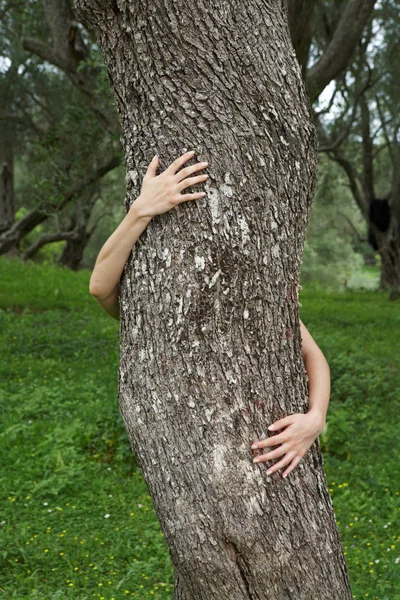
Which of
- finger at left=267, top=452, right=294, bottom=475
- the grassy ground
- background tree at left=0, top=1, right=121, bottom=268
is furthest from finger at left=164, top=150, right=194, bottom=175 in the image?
background tree at left=0, top=1, right=121, bottom=268

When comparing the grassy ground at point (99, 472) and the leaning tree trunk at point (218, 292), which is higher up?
the leaning tree trunk at point (218, 292)

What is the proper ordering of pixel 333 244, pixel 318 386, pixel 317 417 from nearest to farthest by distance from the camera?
1. pixel 317 417
2. pixel 318 386
3. pixel 333 244

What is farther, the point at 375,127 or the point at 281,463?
the point at 375,127

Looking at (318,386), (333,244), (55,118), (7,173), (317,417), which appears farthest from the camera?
(333,244)

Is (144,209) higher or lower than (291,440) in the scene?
higher

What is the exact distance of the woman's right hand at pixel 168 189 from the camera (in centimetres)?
241

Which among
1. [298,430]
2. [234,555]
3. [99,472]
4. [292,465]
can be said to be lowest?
[99,472]

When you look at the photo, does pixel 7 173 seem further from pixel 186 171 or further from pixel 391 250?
pixel 186 171

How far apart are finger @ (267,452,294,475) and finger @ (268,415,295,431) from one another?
0.10m

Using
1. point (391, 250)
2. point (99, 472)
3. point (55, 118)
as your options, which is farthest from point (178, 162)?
point (391, 250)

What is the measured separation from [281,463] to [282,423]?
14 cm

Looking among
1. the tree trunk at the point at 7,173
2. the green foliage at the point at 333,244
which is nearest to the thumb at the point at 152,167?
the tree trunk at the point at 7,173

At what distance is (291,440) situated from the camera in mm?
2498

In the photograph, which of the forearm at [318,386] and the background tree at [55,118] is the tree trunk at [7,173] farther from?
the forearm at [318,386]
